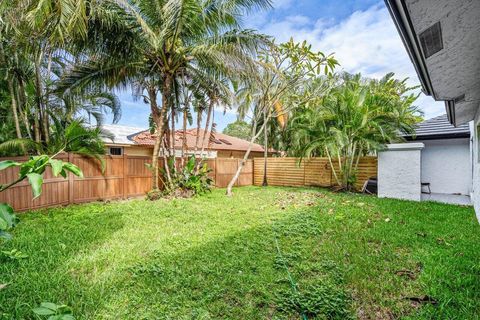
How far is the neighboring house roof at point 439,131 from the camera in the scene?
27.5 feet

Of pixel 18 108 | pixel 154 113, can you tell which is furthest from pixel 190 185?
pixel 18 108

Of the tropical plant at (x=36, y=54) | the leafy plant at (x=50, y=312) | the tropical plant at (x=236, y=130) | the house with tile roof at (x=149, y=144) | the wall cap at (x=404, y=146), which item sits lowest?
the leafy plant at (x=50, y=312)

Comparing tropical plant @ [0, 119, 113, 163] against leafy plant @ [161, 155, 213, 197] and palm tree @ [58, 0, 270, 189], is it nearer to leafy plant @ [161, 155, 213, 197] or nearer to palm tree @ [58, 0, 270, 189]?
palm tree @ [58, 0, 270, 189]

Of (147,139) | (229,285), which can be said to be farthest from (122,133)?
(229,285)

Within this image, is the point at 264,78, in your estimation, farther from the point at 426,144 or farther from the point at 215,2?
the point at 426,144

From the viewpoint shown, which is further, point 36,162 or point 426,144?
point 426,144

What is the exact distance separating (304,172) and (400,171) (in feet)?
15.3

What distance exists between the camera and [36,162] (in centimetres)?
126

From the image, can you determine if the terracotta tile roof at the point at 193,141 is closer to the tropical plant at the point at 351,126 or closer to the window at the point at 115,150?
the window at the point at 115,150

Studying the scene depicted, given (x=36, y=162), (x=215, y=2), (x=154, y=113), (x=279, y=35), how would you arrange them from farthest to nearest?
(x=279, y=35) → (x=154, y=113) → (x=215, y=2) → (x=36, y=162)

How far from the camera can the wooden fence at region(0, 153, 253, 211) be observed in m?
6.67

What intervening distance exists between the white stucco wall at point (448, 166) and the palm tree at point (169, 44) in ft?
23.7

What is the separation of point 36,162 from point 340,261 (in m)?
3.71

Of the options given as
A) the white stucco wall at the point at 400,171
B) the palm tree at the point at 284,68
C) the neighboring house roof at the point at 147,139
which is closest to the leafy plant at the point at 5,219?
the palm tree at the point at 284,68
